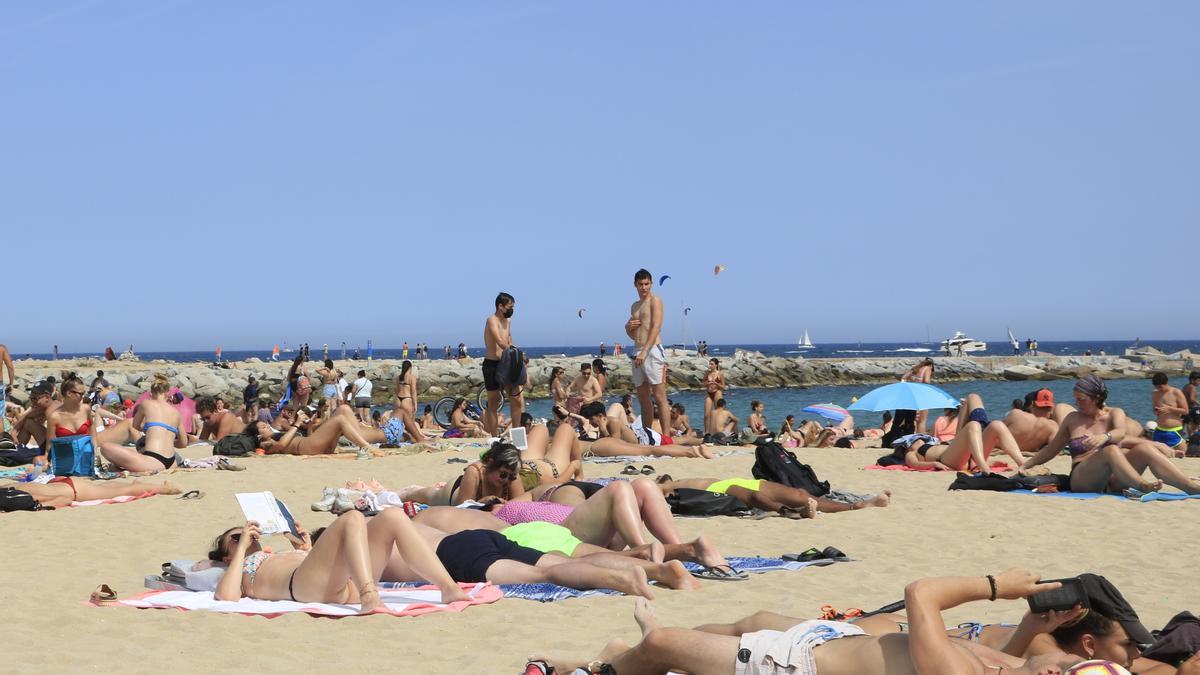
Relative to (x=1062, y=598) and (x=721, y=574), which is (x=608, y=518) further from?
(x=1062, y=598)

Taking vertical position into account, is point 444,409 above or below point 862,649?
below

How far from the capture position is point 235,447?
13312 mm

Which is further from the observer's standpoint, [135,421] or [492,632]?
[135,421]

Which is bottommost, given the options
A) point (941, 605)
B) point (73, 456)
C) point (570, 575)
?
point (570, 575)

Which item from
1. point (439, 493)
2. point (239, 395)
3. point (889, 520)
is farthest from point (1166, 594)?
point (239, 395)

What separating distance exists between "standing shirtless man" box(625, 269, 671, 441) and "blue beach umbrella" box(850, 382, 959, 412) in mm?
2527

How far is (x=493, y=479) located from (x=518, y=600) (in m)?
1.58

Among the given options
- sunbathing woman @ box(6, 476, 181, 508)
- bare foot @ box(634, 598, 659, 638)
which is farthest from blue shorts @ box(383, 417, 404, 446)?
bare foot @ box(634, 598, 659, 638)

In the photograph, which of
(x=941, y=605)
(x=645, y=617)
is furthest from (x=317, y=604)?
(x=941, y=605)

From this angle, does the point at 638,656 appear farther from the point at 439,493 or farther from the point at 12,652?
the point at 439,493

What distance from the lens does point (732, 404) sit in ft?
120

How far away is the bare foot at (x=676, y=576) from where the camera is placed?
18.6 feet

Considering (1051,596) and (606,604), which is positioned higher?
(1051,596)

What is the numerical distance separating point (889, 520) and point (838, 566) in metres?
1.87
